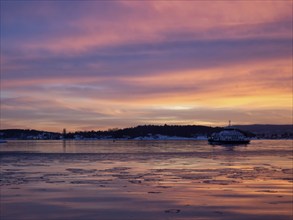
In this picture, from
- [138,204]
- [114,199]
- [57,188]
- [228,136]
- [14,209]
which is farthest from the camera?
[228,136]

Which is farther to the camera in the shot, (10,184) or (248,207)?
(10,184)

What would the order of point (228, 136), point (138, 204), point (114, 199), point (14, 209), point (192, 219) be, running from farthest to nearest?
point (228, 136)
point (114, 199)
point (138, 204)
point (14, 209)
point (192, 219)

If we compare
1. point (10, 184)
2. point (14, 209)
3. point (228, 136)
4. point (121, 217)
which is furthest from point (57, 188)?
point (228, 136)

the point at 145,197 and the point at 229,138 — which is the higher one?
the point at 229,138

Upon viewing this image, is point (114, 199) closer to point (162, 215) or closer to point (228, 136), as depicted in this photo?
point (162, 215)

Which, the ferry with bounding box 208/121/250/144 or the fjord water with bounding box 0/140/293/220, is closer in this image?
the fjord water with bounding box 0/140/293/220

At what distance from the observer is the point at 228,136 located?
376 ft

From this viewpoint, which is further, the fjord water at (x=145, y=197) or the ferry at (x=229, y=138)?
the ferry at (x=229, y=138)

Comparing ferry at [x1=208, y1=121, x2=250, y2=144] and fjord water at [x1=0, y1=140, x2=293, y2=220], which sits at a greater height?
ferry at [x1=208, y1=121, x2=250, y2=144]

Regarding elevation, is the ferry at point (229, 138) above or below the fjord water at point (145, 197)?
above

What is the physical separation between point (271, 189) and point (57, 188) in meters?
7.78

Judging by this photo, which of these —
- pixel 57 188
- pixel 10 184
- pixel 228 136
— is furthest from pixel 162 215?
pixel 228 136

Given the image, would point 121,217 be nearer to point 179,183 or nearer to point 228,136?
point 179,183

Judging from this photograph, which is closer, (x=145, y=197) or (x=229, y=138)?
(x=145, y=197)
